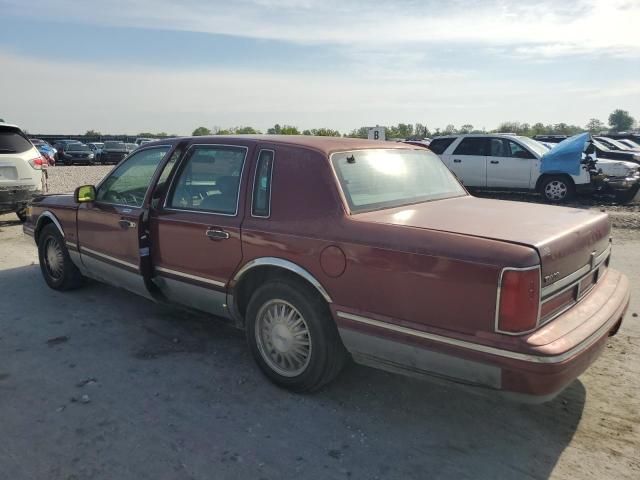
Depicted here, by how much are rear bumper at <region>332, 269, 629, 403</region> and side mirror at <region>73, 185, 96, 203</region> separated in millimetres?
2958

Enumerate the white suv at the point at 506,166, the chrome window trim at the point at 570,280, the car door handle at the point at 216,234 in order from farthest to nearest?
the white suv at the point at 506,166
the car door handle at the point at 216,234
the chrome window trim at the point at 570,280

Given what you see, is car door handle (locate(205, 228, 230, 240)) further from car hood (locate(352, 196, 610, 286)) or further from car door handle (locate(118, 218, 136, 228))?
car hood (locate(352, 196, 610, 286))

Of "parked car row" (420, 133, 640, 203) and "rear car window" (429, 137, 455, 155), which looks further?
"rear car window" (429, 137, 455, 155)

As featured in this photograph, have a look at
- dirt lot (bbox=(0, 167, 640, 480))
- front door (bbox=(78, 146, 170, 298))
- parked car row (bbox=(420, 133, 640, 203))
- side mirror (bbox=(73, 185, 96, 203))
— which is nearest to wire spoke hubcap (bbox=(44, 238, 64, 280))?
front door (bbox=(78, 146, 170, 298))

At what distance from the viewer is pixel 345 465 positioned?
285cm

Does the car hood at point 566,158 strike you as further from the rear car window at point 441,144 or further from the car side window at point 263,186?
the car side window at point 263,186

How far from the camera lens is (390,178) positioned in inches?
154

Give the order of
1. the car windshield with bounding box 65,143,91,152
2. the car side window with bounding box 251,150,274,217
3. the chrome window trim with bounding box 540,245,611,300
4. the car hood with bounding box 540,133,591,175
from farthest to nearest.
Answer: the car windshield with bounding box 65,143,91,152 < the car hood with bounding box 540,133,591,175 < the car side window with bounding box 251,150,274,217 < the chrome window trim with bounding box 540,245,611,300

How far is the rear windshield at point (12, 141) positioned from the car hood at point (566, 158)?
11.1m

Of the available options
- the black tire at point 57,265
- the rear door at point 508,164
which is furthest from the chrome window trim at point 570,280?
the rear door at point 508,164

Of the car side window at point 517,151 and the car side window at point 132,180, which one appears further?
the car side window at point 517,151

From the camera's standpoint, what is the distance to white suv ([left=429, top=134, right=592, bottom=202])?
1295cm

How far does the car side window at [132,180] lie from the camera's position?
15.0 feet

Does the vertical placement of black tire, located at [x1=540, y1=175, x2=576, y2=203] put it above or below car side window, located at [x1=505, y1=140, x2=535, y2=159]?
below
